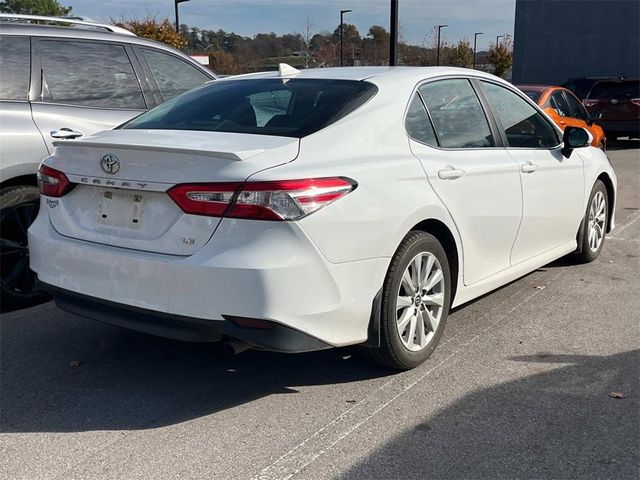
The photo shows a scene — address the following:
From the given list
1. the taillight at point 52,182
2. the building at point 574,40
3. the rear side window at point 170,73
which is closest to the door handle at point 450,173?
the taillight at point 52,182

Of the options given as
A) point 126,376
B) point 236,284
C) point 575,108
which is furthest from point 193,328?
point 575,108

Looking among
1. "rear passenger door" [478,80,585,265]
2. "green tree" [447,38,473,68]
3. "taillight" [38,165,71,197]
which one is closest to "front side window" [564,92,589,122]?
"rear passenger door" [478,80,585,265]

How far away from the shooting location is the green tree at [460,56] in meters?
34.9

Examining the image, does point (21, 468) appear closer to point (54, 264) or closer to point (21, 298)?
point (54, 264)

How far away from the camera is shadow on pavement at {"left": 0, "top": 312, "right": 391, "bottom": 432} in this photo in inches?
135

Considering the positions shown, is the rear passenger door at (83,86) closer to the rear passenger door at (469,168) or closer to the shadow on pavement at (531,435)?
the rear passenger door at (469,168)

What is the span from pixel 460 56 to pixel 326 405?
111 ft

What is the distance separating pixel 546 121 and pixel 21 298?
13.4 ft

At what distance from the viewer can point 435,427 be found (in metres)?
3.30

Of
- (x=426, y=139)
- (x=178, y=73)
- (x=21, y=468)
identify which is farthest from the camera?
(x=178, y=73)

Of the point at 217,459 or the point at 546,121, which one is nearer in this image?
the point at 217,459

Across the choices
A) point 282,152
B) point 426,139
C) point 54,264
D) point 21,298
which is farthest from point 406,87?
point 21,298

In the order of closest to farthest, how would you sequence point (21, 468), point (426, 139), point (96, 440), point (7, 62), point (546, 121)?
1. point (21, 468)
2. point (96, 440)
3. point (426, 139)
4. point (7, 62)
5. point (546, 121)

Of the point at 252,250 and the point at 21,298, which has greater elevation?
the point at 252,250
